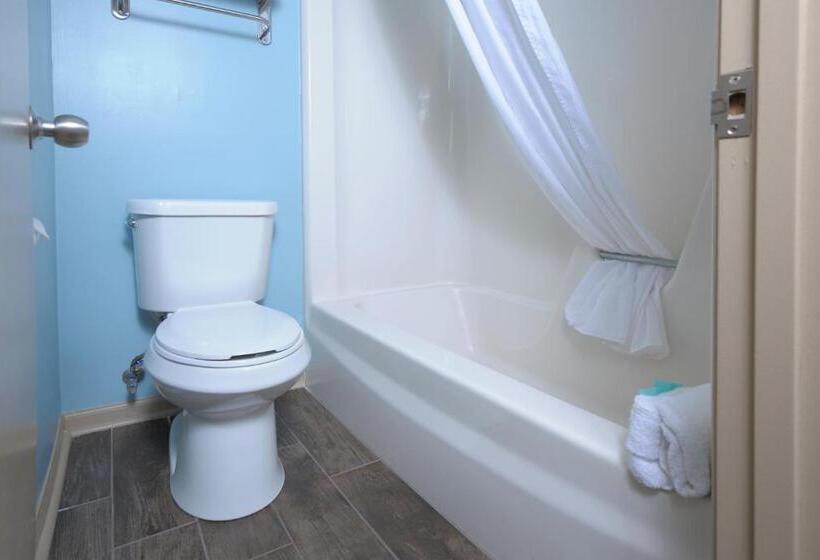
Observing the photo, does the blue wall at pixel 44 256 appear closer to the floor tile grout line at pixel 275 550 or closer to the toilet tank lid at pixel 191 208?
the toilet tank lid at pixel 191 208

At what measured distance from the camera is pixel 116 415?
152 centimetres

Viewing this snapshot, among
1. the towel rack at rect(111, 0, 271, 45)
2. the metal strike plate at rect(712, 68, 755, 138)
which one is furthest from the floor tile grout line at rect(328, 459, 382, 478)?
the towel rack at rect(111, 0, 271, 45)

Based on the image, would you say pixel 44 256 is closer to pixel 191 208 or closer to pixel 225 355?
pixel 191 208

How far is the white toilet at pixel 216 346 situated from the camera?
1049mm

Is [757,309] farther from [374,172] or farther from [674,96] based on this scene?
[374,172]

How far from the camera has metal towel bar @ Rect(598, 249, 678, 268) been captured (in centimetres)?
123

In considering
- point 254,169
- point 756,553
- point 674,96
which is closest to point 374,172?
point 254,169

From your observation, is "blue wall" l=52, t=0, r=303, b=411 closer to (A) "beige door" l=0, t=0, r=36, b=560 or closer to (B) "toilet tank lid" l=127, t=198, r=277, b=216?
(B) "toilet tank lid" l=127, t=198, r=277, b=216

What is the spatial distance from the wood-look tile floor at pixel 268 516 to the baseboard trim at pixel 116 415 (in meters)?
0.05

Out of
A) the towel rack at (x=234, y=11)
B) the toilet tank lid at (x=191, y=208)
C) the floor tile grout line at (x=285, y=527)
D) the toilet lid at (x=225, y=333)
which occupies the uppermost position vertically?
the towel rack at (x=234, y=11)

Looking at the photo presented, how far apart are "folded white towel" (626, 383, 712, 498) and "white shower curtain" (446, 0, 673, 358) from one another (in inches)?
21.0

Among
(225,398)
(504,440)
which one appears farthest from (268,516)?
(504,440)

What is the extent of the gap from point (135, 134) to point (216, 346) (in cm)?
87

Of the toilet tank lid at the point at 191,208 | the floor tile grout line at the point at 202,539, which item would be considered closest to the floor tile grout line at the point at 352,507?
the floor tile grout line at the point at 202,539
